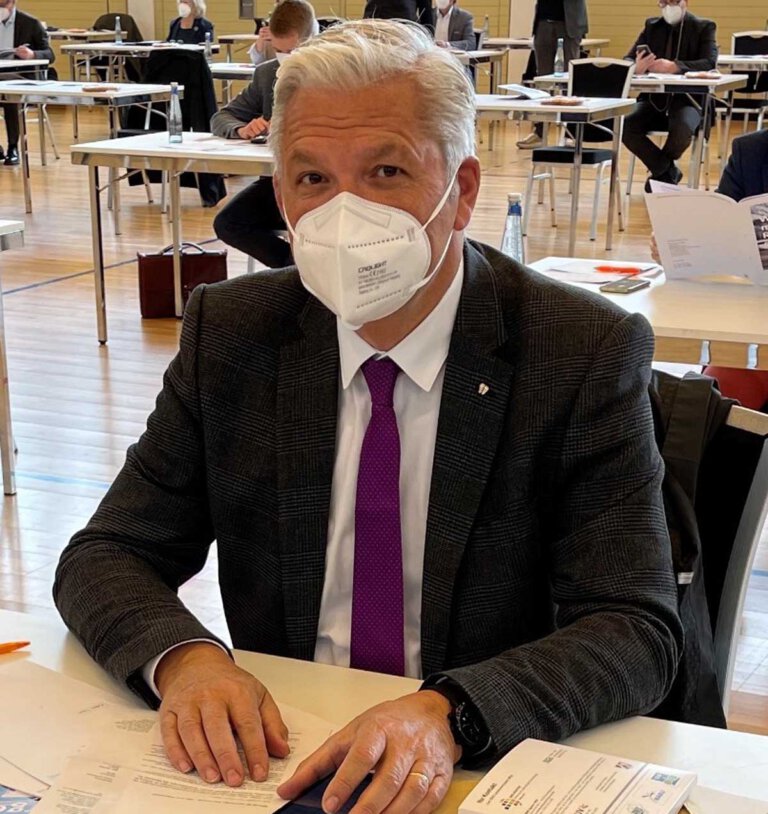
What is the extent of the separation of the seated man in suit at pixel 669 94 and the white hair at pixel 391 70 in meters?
7.14

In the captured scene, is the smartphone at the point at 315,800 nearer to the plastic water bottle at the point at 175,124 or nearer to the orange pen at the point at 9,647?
the orange pen at the point at 9,647

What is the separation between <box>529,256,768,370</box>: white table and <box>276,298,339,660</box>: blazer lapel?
1.29 m

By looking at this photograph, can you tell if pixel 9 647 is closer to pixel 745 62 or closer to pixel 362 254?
pixel 362 254

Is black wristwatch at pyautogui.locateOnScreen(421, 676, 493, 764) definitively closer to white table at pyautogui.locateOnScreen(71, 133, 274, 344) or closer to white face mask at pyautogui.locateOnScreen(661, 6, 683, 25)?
white table at pyautogui.locateOnScreen(71, 133, 274, 344)

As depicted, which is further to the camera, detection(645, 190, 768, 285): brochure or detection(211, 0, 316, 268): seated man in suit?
detection(211, 0, 316, 268): seated man in suit

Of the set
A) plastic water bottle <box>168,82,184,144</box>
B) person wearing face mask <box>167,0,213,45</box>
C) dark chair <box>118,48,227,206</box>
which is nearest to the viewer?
plastic water bottle <box>168,82,184,144</box>

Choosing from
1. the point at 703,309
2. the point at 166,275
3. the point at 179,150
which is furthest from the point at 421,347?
the point at 166,275

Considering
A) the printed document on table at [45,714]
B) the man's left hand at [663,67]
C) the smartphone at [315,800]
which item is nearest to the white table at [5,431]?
the printed document on table at [45,714]

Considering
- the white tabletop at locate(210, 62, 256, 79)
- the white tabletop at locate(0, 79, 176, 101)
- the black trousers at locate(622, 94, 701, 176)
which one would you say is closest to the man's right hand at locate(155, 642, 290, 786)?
the white tabletop at locate(0, 79, 176, 101)

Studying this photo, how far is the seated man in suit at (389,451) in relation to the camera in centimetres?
126

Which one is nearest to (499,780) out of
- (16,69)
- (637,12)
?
(16,69)

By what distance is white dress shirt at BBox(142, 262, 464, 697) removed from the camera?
136 cm

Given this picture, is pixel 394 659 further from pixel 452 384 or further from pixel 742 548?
pixel 742 548

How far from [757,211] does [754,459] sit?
1421 millimetres
